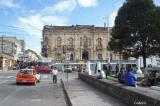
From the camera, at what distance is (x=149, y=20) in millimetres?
38000

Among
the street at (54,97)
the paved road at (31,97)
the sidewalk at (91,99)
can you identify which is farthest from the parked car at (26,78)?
the sidewalk at (91,99)

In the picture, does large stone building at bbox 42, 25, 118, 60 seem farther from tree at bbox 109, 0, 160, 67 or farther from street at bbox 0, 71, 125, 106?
street at bbox 0, 71, 125, 106

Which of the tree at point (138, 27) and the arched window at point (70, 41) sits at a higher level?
the arched window at point (70, 41)

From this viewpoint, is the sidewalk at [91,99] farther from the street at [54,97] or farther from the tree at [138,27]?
the tree at [138,27]

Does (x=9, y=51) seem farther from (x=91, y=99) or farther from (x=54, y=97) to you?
(x=91, y=99)

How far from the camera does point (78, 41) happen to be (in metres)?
132

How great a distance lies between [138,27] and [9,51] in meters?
125

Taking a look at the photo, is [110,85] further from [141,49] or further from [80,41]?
[80,41]

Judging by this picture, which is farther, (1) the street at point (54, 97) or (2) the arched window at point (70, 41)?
(2) the arched window at point (70, 41)

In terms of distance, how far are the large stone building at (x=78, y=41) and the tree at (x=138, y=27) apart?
3525 inches

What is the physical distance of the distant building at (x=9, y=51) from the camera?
129 meters

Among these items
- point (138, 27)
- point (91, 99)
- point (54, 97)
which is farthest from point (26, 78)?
point (91, 99)

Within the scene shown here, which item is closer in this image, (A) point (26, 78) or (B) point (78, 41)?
(A) point (26, 78)

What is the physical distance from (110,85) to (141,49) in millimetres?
17568
